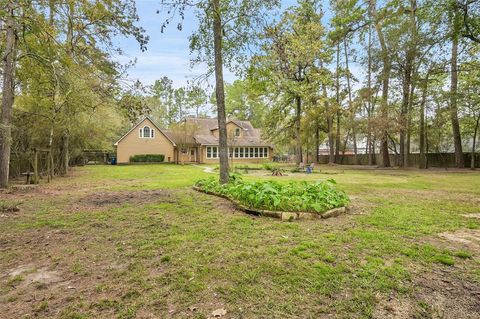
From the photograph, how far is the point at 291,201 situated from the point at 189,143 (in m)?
26.2

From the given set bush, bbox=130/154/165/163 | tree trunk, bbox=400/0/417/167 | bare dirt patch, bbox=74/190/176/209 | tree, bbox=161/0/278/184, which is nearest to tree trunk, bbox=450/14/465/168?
tree trunk, bbox=400/0/417/167

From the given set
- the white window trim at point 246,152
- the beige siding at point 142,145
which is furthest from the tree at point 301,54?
the beige siding at point 142,145

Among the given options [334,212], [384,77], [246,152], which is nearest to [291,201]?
[334,212]

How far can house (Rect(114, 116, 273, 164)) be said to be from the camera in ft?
102

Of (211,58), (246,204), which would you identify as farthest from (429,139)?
(246,204)

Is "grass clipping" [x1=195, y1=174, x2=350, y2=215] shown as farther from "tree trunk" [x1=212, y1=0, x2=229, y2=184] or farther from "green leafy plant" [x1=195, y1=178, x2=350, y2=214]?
"tree trunk" [x1=212, y1=0, x2=229, y2=184]

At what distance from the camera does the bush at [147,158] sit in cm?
3158

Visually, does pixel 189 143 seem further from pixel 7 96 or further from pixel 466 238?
pixel 466 238

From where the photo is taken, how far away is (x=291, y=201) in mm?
Result: 5660

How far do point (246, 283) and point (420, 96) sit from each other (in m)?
22.5

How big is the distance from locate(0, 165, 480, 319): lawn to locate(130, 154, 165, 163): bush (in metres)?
26.7

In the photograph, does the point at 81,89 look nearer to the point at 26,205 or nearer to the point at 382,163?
the point at 26,205

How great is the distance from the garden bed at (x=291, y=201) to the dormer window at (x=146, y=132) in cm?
2795

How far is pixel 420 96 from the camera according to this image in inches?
798
